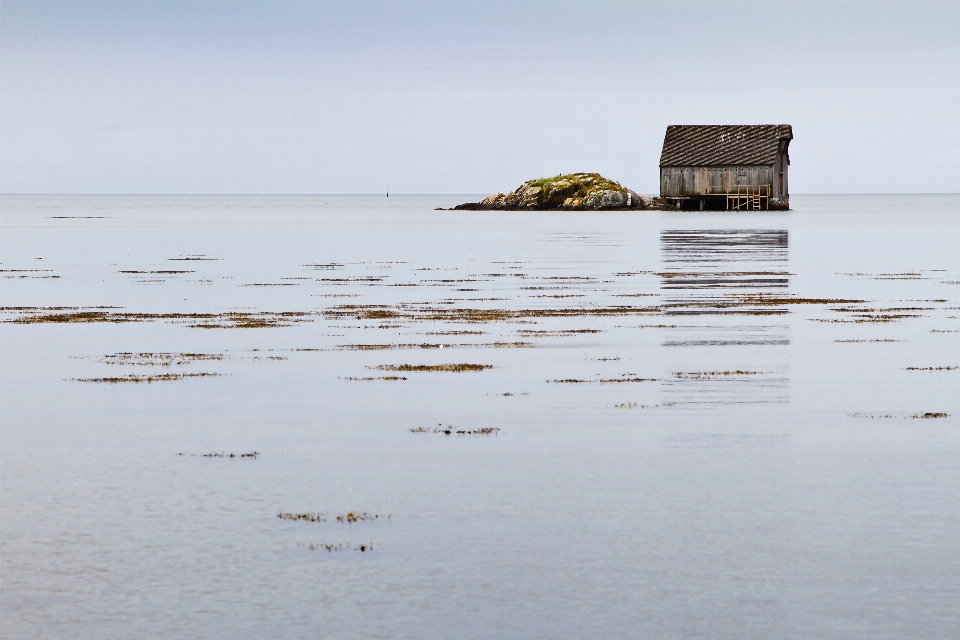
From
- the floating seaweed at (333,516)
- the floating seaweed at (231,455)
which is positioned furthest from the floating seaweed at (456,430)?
the floating seaweed at (333,516)

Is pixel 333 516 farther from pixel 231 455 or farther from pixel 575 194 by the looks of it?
pixel 575 194

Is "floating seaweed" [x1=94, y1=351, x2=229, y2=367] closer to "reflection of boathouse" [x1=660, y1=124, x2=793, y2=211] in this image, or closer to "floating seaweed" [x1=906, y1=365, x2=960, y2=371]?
"floating seaweed" [x1=906, y1=365, x2=960, y2=371]

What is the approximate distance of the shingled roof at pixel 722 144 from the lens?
138500 mm

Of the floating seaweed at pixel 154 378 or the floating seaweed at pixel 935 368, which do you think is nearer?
the floating seaweed at pixel 154 378

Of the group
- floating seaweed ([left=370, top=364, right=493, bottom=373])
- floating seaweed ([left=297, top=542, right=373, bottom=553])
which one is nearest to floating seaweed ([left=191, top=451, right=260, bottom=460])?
floating seaweed ([left=297, top=542, right=373, bottom=553])

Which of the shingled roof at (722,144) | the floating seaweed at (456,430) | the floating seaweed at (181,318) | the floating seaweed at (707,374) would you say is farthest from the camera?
the shingled roof at (722,144)

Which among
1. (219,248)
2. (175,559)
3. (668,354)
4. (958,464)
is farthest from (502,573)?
(219,248)

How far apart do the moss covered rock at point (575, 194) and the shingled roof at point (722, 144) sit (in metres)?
27.4

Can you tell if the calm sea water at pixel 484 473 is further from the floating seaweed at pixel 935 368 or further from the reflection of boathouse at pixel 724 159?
the reflection of boathouse at pixel 724 159

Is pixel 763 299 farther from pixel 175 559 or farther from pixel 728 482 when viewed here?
pixel 175 559

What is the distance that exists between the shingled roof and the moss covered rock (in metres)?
27.4

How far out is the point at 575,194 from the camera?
170625mm

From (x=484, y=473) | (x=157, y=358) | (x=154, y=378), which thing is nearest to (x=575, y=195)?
(x=157, y=358)

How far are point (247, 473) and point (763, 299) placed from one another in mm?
22781
